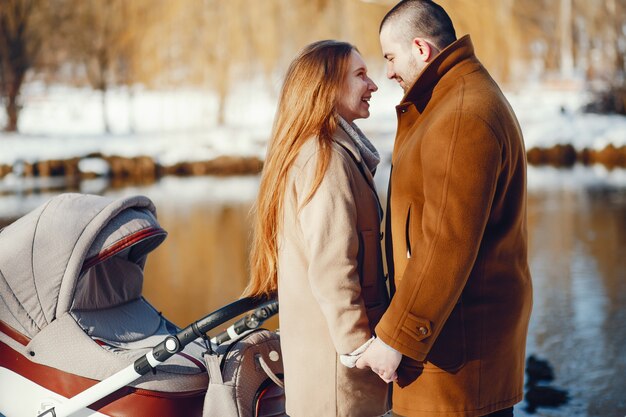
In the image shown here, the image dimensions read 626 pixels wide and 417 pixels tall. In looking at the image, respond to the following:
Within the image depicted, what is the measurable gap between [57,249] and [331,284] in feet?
4.84

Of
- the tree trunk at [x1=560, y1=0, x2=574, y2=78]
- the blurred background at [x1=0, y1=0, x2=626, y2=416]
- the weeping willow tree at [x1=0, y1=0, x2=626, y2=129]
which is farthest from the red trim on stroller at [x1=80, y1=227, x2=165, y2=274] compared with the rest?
the tree trunk at [x1=560, y1=0, x2=574, y2=78]

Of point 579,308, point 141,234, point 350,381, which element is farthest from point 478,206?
point 579,308

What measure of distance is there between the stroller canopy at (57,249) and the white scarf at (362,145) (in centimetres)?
120

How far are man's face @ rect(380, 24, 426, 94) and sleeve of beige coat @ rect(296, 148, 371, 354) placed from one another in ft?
1.15

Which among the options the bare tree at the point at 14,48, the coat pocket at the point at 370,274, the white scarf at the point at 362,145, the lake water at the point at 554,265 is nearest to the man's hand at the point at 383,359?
the coat pocket at the point at 370,274

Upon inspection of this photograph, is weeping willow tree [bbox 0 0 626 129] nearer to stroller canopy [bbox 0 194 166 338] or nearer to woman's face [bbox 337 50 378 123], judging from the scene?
stroller canopy [bbox 0 194 166 338]

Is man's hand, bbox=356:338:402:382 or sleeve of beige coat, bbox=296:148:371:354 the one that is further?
sleeve of beige coat, bbox=296:148:371:354

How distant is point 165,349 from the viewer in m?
3.06

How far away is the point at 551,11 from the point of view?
42469mm

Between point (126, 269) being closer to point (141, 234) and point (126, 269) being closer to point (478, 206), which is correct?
point (141, 234)

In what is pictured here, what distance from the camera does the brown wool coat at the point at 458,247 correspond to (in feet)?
7.32

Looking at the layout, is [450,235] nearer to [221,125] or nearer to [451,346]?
[451,346]

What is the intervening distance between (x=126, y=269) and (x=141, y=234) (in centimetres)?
53

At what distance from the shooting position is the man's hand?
233 cm
